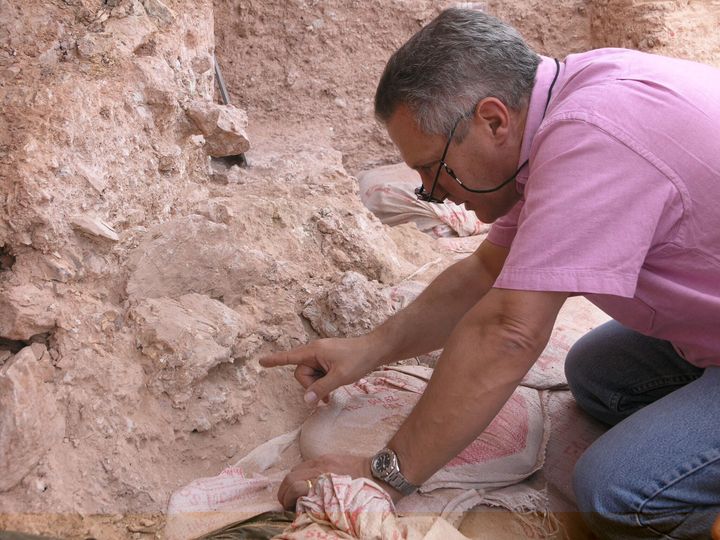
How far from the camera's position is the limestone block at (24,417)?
1.50 meters

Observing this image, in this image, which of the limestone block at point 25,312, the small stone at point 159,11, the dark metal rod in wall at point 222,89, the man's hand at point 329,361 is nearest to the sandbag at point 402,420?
the man's hand at point 329,361

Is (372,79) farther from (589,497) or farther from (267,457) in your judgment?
(589,497)

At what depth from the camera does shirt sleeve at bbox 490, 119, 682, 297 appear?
50.1 inches

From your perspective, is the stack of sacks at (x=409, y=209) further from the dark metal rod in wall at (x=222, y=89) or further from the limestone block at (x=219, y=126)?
the limestone block at (x=219, y=126)

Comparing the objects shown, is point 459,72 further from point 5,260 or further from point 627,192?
point 5,260

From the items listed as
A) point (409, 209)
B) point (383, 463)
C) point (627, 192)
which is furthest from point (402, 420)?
point (409, 209)

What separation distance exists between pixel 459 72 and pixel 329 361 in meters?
0.82

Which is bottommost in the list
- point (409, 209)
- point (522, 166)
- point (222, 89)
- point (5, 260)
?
point (409, 209)

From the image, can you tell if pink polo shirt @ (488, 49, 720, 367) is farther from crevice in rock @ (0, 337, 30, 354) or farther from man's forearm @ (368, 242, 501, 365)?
crevice in rock @ (0, 337, 30, 354)

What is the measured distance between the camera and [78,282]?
6.02 ft

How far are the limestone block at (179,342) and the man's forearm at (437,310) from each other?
0.44 meters

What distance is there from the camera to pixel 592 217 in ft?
4.16

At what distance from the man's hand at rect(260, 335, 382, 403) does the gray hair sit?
0.65 m

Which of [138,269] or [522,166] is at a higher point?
[522,166]
